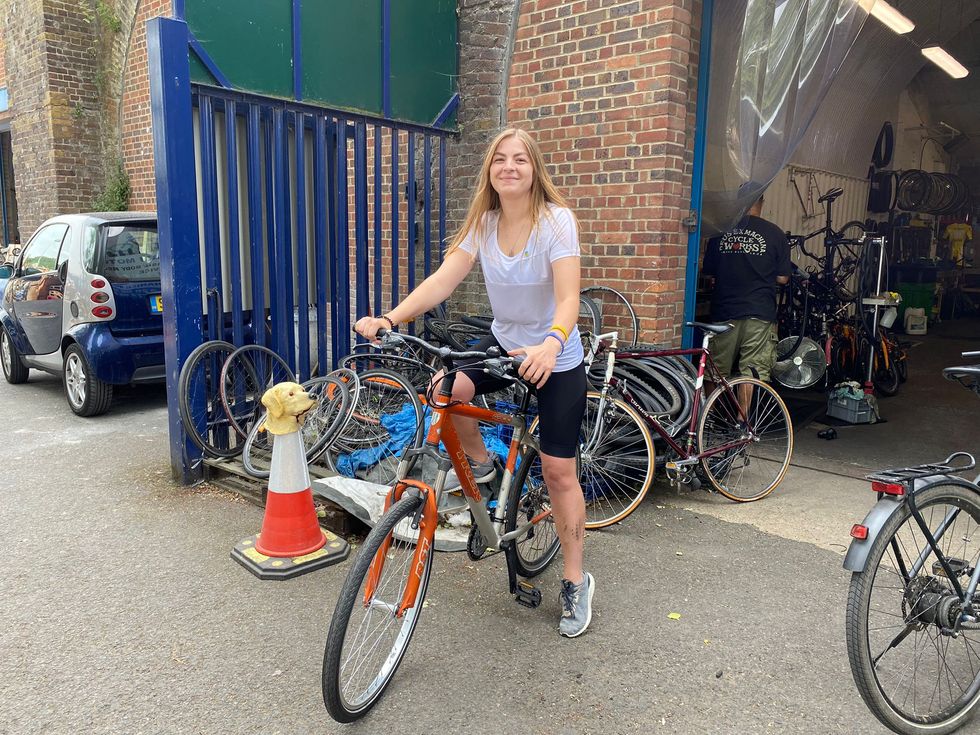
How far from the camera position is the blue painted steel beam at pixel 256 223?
191 inches

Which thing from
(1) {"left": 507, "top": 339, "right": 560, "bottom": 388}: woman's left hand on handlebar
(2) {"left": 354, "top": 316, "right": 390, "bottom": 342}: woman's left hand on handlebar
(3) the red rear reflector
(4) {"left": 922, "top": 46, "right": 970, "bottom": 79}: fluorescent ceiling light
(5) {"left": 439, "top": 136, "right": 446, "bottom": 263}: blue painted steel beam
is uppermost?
(4) {"left": 922, "top": 46, "right": 970, "bottom": 79}: fluorescent ceiling light

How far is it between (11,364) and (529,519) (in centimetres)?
689

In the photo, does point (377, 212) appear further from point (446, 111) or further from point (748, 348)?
point (748, 348)

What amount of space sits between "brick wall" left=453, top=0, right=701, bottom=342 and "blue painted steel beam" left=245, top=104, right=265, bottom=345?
6.72 ft

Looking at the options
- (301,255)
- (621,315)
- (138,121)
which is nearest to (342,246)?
(301,255)

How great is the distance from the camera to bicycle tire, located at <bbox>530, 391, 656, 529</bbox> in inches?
169

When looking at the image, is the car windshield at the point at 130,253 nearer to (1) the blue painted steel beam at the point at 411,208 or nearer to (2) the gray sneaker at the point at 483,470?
(1) the blue painted steel beam at the point at 411,208

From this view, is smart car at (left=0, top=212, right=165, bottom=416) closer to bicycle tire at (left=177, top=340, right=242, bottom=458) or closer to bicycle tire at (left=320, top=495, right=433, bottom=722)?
bicycle tire at (left=177, top=340, right=242, bottom=458)

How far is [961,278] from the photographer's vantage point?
15578 millimetres

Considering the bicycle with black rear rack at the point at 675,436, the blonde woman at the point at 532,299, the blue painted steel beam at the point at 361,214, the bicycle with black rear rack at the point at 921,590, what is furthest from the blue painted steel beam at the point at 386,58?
the bicycle with black rear rack at the point at 921,590

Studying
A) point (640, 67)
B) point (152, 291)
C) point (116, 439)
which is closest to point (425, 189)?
point (640, 67)

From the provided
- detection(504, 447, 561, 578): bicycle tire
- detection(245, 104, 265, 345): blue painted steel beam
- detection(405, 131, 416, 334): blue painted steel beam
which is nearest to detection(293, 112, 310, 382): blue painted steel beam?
detection(245, 104, 265, 345): blue painted steel beam

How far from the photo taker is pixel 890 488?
7.68 feet

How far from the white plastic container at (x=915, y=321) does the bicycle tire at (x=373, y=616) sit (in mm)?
12589
